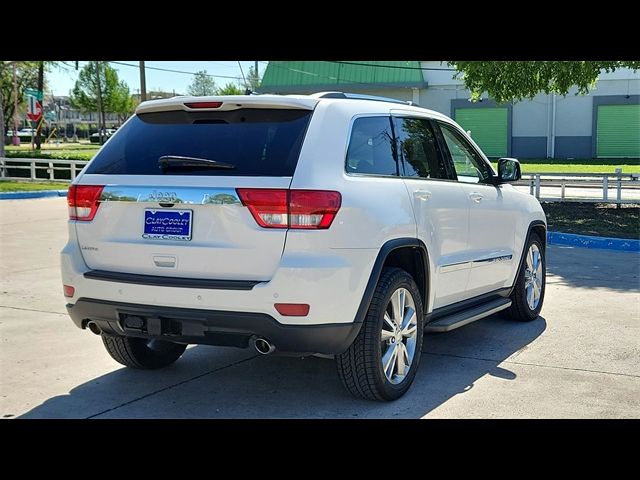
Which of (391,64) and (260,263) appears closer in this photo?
(260,263)

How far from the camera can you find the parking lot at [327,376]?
499cm

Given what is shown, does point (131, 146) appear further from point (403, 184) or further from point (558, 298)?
point (558, 298)

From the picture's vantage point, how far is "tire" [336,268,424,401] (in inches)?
192

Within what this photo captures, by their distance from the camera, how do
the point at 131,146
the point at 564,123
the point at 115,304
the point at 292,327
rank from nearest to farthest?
the point at 292,327 → the point at 115,304 → the point at 131,146 → the point at 564,123

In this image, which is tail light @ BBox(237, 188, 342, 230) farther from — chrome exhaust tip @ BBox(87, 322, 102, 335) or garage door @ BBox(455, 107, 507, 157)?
garage door @ BBox(455, 107, 507, 157)

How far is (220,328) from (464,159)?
2.86m

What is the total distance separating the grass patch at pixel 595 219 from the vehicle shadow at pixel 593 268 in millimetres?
1410

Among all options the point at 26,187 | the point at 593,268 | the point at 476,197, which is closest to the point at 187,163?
the point at 476,197

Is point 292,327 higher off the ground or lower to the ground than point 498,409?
higher

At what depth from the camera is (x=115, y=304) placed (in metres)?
4.82

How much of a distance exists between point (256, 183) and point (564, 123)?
Result: 1675 inches

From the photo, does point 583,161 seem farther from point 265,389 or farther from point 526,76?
point 265,389

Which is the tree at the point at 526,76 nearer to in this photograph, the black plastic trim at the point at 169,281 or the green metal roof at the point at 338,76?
the black plastic trim at the point at 169,281

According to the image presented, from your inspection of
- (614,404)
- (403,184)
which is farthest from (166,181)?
(614,404)
